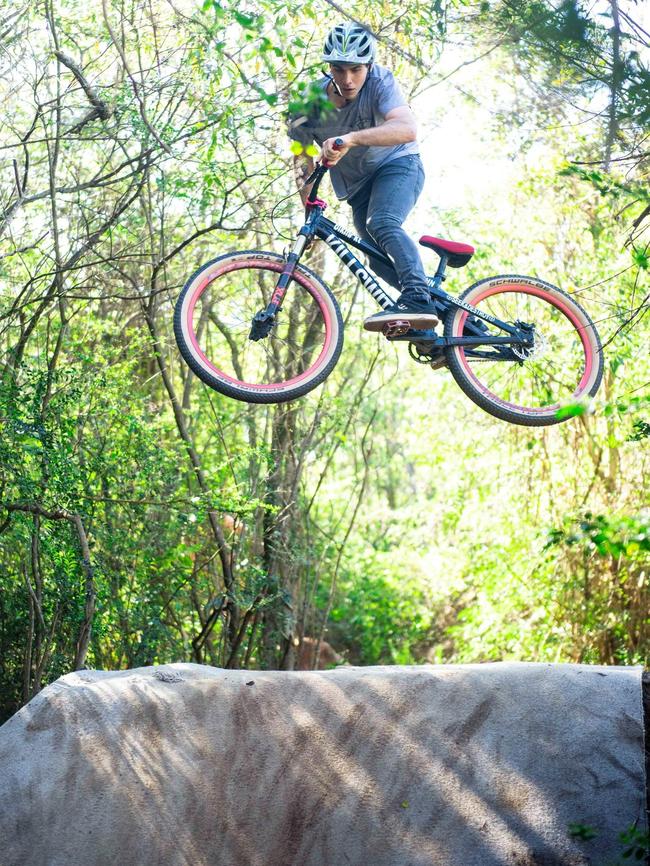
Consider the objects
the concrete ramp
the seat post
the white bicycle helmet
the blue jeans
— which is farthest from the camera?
the seat post

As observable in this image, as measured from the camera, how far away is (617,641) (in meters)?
7.95

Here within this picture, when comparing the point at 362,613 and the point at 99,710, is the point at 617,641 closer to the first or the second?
the point at 362,613

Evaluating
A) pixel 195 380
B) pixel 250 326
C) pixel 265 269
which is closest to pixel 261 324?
pixel 265 269

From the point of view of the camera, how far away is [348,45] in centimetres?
422

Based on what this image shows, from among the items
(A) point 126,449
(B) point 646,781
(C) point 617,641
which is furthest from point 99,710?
(C) point 617,641

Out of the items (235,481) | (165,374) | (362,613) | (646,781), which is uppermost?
(165,374)

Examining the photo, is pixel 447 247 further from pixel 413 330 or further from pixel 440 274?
pixel 413 330

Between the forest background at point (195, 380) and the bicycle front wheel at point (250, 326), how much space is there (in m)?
0.34

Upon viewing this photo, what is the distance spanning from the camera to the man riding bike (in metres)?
4.29

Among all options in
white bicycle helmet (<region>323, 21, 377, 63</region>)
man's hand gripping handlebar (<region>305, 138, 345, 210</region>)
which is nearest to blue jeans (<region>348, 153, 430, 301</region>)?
man's hand gripping handlebar (<region>305, 138, 345, 210</region>)

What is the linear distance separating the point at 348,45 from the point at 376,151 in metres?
0.54

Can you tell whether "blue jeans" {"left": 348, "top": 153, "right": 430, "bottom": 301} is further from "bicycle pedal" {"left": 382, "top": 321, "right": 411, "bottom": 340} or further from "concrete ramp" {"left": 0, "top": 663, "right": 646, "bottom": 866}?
"concrete ramp" {"left": 0, "top": 663, "right": 646, "bottom": 866}

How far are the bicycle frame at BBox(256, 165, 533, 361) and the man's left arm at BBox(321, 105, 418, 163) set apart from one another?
21 cm

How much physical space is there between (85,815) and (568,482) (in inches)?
216
